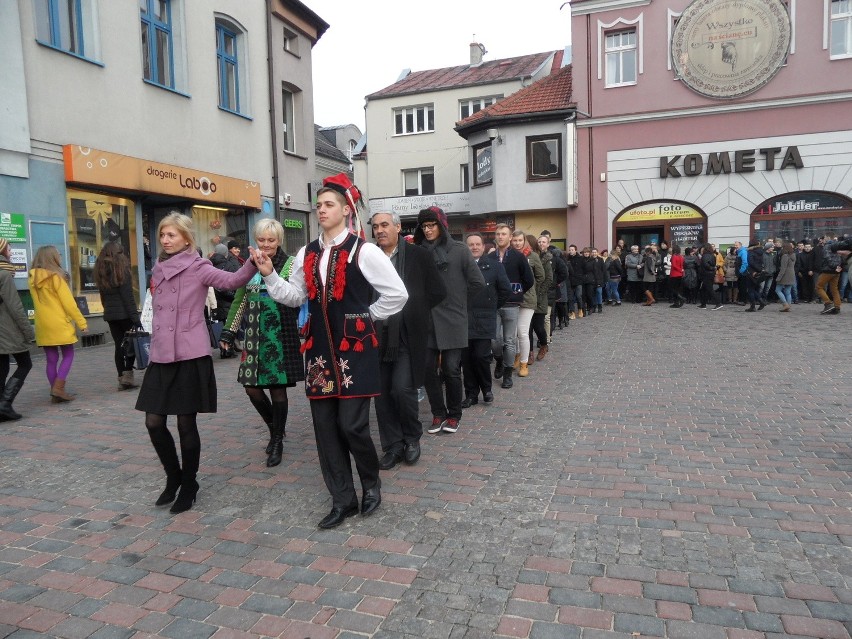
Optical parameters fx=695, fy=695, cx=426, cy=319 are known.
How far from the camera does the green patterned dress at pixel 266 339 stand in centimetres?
484

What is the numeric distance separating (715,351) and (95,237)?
10373 mm

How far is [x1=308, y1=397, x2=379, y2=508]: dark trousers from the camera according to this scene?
12.5 feet

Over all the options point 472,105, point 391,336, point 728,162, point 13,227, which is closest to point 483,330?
point 391,336

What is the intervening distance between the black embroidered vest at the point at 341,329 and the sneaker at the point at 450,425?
87.0 inches

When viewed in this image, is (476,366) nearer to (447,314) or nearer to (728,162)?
(447,314)

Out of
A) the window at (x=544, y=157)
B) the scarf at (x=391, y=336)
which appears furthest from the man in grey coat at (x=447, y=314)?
the window at (x=544, y=157)

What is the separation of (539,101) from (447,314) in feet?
66.3

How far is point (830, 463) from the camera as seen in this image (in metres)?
4.78

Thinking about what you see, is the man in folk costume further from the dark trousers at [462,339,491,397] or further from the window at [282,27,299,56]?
the window at [282,27,299,56]

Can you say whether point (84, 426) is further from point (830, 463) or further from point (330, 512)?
point (830, 463)

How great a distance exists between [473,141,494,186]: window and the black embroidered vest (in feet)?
72.7

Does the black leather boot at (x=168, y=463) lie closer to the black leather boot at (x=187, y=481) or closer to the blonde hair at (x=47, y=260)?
the black leather boot at (x=187, y=481)

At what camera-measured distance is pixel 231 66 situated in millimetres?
16219

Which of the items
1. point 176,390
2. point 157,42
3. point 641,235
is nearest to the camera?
point 176,390
